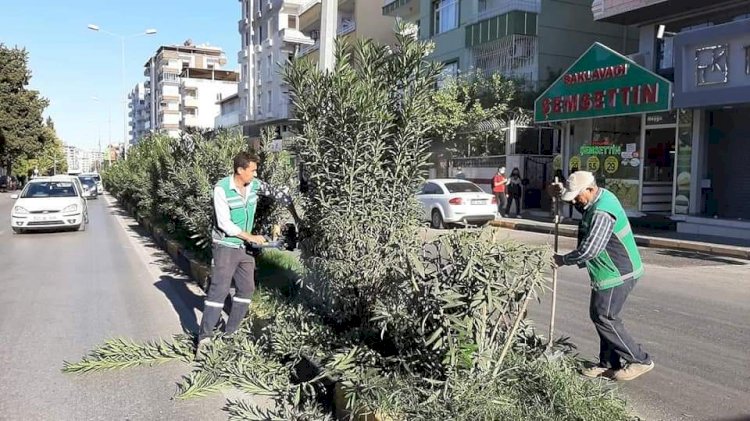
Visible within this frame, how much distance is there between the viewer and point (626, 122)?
19.0 metres

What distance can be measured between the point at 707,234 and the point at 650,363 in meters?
12.7

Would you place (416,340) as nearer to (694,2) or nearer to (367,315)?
(367,315)

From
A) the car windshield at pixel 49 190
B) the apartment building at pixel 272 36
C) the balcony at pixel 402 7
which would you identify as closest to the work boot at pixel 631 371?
the car windshield at pixel 49 190

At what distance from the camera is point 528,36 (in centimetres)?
2512

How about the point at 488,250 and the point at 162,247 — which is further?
the point at 162,247

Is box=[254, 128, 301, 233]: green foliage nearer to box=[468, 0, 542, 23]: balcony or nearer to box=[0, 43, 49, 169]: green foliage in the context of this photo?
box=[468, 0, 542, 23]: balcony

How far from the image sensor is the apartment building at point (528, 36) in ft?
82.1

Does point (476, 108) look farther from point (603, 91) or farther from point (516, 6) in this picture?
point (603, 91)

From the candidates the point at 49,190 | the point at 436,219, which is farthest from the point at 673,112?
the point at 49,190

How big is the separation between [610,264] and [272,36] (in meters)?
53.3

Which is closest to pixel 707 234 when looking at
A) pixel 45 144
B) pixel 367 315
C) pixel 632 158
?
pixel 632 158

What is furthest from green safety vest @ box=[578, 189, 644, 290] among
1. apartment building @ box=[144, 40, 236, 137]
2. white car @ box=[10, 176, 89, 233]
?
apartment building @ box=[144, 40, 236, 137]

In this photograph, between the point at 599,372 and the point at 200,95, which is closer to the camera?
the point at 599,372

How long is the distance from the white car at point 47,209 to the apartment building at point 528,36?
13511mm
